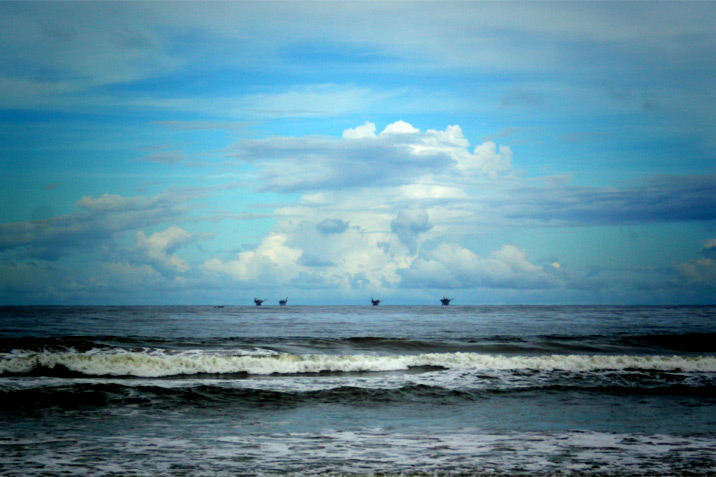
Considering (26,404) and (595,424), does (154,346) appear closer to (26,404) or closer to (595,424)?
(26,404)

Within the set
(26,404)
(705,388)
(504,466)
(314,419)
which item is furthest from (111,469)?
(705,388)

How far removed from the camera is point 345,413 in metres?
16.1

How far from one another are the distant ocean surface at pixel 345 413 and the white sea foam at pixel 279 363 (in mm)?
82

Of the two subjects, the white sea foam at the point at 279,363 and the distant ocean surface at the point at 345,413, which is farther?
the white sea foam at the point at 279,363

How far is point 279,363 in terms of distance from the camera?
25125mm

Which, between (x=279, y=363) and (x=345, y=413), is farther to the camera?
(x=279, y=363)

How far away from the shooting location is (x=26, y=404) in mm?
16797

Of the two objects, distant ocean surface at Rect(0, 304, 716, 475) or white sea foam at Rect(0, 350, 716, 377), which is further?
white sea foam at Rect(0, 350, 716, 377)

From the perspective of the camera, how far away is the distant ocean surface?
1085 cm

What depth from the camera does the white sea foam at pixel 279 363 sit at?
23297 mm

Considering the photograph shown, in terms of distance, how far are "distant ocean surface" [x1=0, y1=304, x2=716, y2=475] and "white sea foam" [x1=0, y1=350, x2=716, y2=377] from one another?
82 mm

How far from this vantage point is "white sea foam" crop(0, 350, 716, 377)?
2330cm

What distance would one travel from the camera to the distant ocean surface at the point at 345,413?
35.6ft

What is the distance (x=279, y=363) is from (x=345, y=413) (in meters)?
9.54
